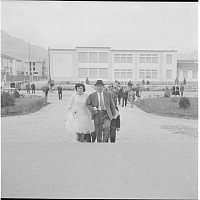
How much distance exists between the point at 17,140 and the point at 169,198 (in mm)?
4927

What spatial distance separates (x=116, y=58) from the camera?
49500 mm

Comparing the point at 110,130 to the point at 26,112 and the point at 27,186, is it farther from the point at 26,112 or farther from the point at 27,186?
the point at 26,112

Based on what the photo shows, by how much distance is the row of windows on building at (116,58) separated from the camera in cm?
4858

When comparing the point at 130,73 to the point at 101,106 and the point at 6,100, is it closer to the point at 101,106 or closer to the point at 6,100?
the point at 6,100

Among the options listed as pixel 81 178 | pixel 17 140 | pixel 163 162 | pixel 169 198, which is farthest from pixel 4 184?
pixel 17 140

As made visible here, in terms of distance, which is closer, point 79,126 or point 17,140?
point 79,126

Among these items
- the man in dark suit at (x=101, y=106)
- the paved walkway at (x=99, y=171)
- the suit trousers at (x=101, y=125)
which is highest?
the man in dark suit at (x=101, y=106)

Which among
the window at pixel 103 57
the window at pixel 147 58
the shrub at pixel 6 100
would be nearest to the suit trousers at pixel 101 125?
the shrub at pixel 6 100

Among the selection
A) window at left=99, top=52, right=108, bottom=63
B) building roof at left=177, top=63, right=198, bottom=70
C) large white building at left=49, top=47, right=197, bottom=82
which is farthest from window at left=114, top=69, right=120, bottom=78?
building roof at left=177, top=63, right=198, bottom=70

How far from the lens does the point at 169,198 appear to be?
10.6 ft

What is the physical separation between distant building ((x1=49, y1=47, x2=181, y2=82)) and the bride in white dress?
1659 inches

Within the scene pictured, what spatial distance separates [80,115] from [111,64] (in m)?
44.1

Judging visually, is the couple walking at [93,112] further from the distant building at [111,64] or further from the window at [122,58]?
the window at [122,58]

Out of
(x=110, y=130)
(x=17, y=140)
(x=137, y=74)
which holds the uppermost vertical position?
(x=137, y=74)
